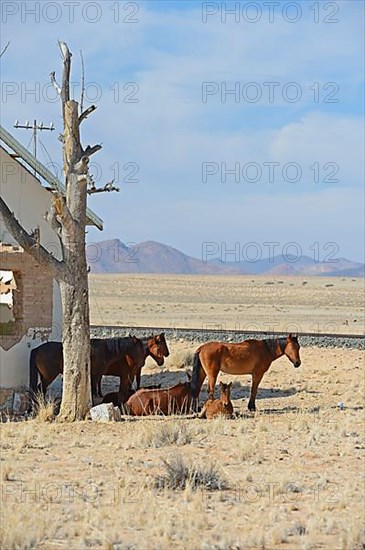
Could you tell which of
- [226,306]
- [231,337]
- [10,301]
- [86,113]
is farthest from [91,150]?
[226,306]

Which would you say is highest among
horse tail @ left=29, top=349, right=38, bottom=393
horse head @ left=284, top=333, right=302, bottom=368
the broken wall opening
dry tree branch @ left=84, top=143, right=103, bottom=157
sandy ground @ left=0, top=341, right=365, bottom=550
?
dry tree branch @ left=84, top=143, right=103, bottom=157

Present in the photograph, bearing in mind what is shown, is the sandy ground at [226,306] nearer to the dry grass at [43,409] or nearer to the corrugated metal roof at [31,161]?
the corrugated metal roof at [31,161]

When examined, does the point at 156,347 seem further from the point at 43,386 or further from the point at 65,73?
the point at 65,73

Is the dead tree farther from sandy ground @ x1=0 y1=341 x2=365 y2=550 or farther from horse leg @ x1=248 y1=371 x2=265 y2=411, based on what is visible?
horse leg @ x1=248 y1=371 x2=265 y2=411

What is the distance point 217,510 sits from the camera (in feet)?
35.5

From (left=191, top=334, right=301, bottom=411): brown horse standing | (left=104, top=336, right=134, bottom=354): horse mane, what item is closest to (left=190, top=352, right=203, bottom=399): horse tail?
(left=191, top=334, right=301, bottom=411): brown horse standing

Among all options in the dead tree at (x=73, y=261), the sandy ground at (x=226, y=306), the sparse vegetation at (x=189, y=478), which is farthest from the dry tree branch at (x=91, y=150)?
the sandy ground at (x=226, y=306)

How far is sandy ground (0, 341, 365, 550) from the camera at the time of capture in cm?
966

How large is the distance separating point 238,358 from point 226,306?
52164 millimetres

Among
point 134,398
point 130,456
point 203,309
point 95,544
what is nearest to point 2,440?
point 130,456

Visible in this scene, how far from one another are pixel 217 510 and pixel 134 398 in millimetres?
7643

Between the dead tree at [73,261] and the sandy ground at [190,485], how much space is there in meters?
0.71

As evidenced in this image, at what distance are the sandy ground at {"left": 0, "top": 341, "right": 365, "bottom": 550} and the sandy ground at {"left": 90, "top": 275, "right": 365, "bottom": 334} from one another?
85.7 feet

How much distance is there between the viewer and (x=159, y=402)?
18172 millimetres
